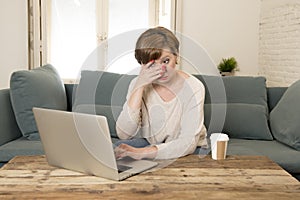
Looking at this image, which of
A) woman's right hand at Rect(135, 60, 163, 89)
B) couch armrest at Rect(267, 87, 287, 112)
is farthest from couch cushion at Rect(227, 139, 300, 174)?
woman's right hand at Rect(135, 60, 163, 89)

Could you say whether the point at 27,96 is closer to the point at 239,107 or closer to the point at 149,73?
the point at 149,73

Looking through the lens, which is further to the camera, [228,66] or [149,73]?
[228,66]

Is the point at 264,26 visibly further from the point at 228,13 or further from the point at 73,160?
the point at 73,160

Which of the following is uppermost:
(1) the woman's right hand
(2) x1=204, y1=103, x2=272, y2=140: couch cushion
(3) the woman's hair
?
(3) the woman's hair

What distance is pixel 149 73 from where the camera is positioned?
169cm

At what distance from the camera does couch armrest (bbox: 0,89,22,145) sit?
2484mm

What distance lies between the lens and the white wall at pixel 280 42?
3.52 metres

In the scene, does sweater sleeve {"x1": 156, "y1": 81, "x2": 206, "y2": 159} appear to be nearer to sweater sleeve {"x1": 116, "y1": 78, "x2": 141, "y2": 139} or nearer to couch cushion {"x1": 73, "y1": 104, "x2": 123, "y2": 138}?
sweater sleeve {"x1": 116, "y1": 78, "x2": 141, "y2": 139}

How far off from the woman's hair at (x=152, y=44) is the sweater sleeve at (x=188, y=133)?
9.7 inches

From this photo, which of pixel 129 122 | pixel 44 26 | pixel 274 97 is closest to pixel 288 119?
pixel 274 97

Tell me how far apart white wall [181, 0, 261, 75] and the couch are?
159 centimetres

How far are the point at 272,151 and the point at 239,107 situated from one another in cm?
48

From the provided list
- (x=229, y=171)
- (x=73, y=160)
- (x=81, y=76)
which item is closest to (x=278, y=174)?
(x=229, y=171)

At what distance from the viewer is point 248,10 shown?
4.46 meters
